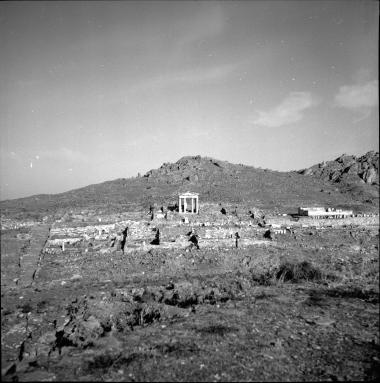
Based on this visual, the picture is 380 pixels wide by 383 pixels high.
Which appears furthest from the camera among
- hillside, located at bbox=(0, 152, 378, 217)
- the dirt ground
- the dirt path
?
hillside, located at bbox=(0, 152, 378, 217)

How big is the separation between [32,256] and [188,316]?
39.2ft

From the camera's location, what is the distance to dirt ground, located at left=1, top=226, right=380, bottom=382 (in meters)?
6.76

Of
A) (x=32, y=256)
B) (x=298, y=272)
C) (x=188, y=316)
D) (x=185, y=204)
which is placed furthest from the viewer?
(x=185, y=204)

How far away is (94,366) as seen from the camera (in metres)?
6.70

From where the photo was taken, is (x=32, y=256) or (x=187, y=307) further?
(x=32, y=256)

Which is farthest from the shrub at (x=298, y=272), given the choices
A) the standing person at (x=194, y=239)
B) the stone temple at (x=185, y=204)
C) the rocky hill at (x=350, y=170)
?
the rocky hill at (x=350, y=170)

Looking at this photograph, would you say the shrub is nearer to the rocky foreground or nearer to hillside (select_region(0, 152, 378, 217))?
the rocky foreground

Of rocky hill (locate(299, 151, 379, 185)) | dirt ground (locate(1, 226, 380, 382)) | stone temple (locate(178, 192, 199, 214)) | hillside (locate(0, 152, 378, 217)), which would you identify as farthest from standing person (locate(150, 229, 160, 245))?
rocky hill (locate(299, 151, 379, 185))

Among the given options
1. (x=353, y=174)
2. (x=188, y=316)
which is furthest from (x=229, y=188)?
(x=188, y=316)

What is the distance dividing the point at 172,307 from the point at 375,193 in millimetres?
66096

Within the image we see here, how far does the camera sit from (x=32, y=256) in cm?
1777

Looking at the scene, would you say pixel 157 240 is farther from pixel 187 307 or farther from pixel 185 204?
pixel 185 204

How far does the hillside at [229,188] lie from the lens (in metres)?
48.6

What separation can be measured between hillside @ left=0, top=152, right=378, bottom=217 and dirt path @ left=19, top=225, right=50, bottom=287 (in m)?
16.7
